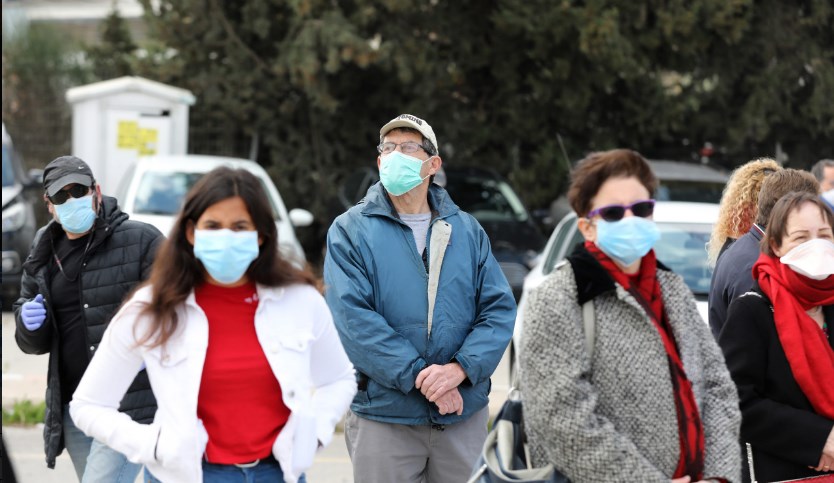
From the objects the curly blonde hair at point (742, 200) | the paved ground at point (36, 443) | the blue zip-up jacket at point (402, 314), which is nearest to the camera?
the blue zip-up jacket at point (402, 314)

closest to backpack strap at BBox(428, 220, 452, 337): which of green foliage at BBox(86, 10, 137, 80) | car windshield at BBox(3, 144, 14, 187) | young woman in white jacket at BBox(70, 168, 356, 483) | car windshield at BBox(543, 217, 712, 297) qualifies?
young woman in white jacket at BBox(70, 168, 356, 483)

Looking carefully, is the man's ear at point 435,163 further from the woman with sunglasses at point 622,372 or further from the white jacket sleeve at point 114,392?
the white jacket sleeve at point 114,392

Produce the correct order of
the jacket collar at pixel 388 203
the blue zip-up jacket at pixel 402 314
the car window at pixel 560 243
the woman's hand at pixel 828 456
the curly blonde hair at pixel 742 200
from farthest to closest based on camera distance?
the car window at pixel 560 243 → the curly blonde hair at pixel 742 200 → the jacket collar at pixel 388 203 → the blue zip-up jacket at pixel 402 314 → the woman's hand at pixel 828 456

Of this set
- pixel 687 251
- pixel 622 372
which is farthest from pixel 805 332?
pixel 687 251

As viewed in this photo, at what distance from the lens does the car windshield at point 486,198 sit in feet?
45.2

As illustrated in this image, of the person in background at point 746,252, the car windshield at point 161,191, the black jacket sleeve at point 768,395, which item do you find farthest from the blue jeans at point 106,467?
the car windshield at point 161,191

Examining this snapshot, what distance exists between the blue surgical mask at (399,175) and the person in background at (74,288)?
1.02 m

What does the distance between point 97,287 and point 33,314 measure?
0.27m

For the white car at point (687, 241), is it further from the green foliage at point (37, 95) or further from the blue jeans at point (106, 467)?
the green foliage at point (37, 95)

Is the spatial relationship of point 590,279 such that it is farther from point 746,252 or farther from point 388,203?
point 746,252

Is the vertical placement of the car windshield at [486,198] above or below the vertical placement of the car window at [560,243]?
below

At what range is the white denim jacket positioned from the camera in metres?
3.14

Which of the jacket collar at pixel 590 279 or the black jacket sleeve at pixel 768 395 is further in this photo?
the black jacket sleeve at pixel 768 395

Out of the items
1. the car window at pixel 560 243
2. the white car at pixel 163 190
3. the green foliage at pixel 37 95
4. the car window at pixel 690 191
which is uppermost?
the car window at pixel 560 243
